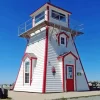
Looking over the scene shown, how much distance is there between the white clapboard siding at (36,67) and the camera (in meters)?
16.6

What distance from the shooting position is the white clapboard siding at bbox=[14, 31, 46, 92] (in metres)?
16.6

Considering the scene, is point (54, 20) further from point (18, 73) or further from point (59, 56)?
point (18, 73)

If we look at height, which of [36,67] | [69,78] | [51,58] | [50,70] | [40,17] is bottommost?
[69,78]

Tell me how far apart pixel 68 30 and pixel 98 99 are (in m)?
9.62

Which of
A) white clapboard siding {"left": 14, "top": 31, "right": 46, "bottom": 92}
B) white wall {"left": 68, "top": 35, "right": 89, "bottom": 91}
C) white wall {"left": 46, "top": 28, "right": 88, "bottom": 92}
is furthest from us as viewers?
white wall {"left": 68, "top": 35, "right": 89, "bottom": 91}

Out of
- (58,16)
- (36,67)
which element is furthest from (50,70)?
(58,16)

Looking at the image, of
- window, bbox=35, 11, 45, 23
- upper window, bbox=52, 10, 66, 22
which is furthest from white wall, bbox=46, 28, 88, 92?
window, bbox=35, 11, 45, 23

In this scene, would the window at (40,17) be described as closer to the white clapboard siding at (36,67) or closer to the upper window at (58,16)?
the upper window at (58,16)

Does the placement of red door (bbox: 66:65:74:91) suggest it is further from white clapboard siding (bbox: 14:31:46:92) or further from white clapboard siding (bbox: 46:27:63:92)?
white clapboard siding (bbox: 14:31:46:92)

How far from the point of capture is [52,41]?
17906mm

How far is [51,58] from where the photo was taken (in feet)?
56.3

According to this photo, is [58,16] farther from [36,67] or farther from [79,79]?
[79,79]

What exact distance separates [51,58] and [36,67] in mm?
1608

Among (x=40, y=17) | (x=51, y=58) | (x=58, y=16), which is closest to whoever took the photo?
(x=51, y=58)
